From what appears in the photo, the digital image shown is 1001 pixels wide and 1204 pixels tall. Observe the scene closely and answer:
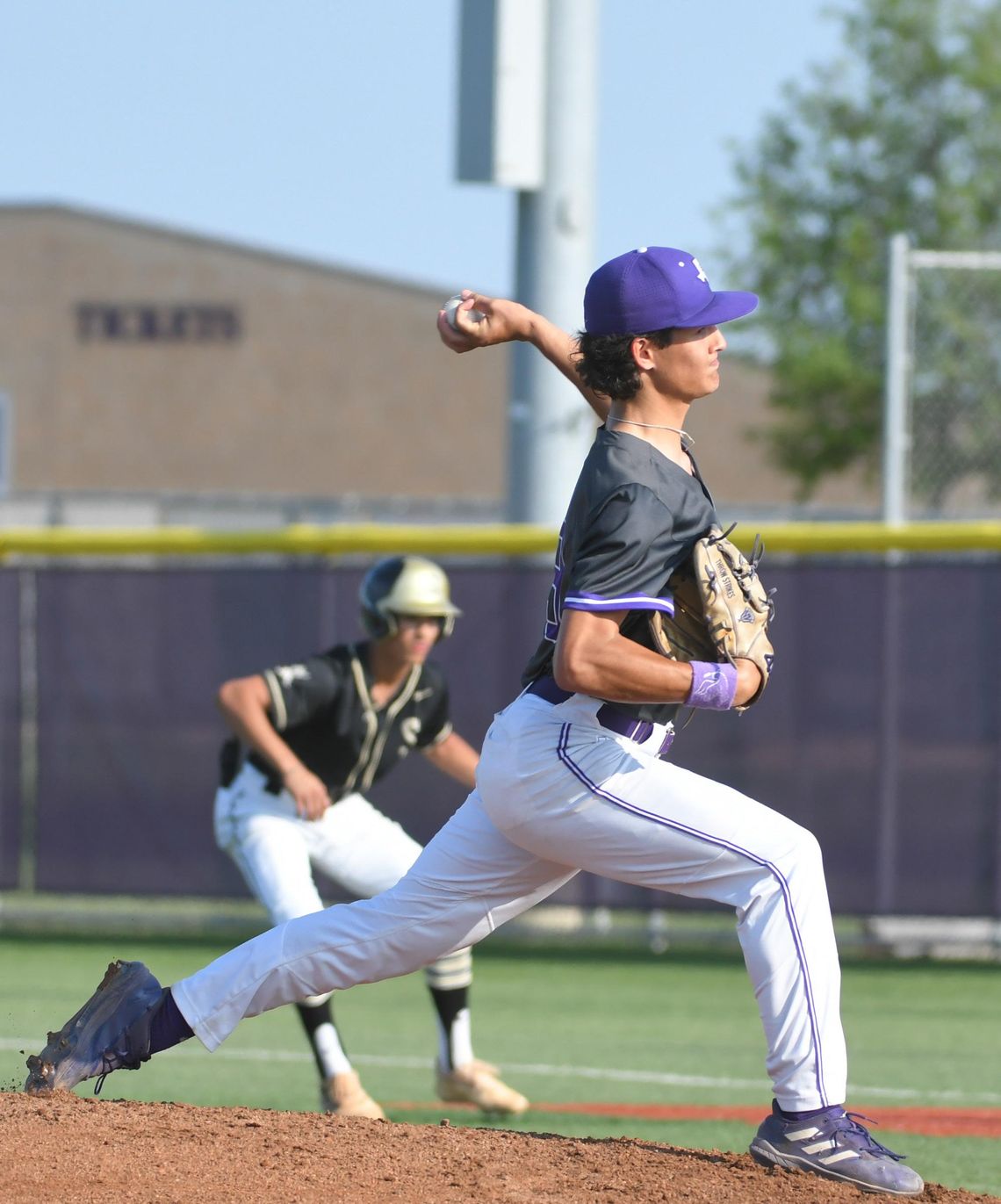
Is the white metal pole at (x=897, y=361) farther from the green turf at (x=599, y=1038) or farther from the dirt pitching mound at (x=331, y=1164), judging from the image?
the dirt pitching mound at (x=331, y=1164)

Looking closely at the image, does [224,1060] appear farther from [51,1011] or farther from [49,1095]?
[49,1095]

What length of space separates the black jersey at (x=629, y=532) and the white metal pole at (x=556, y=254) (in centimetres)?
718

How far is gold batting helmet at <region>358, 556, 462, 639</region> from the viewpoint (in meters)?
6.98

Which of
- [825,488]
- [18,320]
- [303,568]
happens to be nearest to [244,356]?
[18,320]

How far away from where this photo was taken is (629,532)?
407 centimetres

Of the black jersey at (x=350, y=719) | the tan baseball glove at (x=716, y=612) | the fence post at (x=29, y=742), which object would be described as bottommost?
the fence post at (x=29, y=742)

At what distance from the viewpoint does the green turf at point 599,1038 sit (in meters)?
6.77

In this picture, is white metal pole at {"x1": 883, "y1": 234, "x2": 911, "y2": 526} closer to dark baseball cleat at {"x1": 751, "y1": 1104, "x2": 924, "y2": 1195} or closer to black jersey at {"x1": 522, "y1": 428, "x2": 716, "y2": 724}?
black jersey at {"x1": 522, "y1": 428, "x2": 716, "y2": 724}

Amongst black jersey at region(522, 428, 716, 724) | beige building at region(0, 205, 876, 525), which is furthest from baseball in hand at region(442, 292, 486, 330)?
beige building at region(0, 205, 876, 525)

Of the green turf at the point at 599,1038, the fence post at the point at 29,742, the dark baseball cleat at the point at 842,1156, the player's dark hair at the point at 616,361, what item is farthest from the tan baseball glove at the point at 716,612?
the fence post at the point at 29,742

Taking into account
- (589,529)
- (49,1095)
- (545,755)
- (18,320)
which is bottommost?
(49,1095)

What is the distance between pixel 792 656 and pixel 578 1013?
2.66 meters

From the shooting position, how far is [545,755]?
4.23 m

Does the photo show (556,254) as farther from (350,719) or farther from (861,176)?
(861,176)
